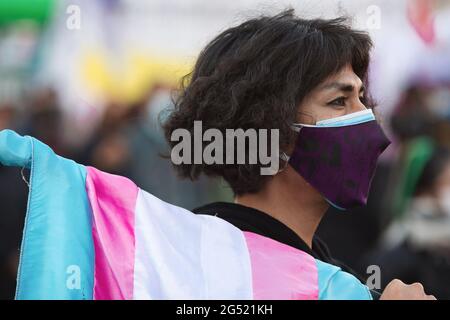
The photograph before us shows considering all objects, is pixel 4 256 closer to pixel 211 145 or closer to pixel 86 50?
pixel 211 145

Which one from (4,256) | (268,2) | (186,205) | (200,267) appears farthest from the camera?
(186,205)

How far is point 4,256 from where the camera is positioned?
6609 millimetres

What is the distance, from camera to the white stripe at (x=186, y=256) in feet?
9.95

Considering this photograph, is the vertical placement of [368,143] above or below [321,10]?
below

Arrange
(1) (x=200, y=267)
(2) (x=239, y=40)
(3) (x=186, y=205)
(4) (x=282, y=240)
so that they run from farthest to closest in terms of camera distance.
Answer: (3) (x=186, y=205) → (2) (x=239, y=40) → (4) (x=282, y=240) → (1) (x=200, y=267)

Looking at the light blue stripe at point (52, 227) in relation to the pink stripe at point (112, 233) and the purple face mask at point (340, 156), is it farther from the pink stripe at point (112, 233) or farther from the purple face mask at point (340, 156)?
Answer: the purple face mask at point (340, 156)

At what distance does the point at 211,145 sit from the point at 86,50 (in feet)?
23.8

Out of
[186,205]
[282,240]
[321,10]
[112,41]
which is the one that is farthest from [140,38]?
[282,240]

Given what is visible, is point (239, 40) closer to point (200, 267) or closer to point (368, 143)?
point (368, 143)

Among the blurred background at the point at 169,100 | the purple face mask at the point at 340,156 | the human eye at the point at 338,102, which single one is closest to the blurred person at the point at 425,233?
the blurred background at the point at 169,100

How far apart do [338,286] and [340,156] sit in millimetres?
648

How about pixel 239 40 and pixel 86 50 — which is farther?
pixel 86 50

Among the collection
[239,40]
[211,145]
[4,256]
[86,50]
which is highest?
[86,50]

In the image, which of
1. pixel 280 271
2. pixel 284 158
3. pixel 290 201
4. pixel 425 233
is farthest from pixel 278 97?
pixel 425 233
